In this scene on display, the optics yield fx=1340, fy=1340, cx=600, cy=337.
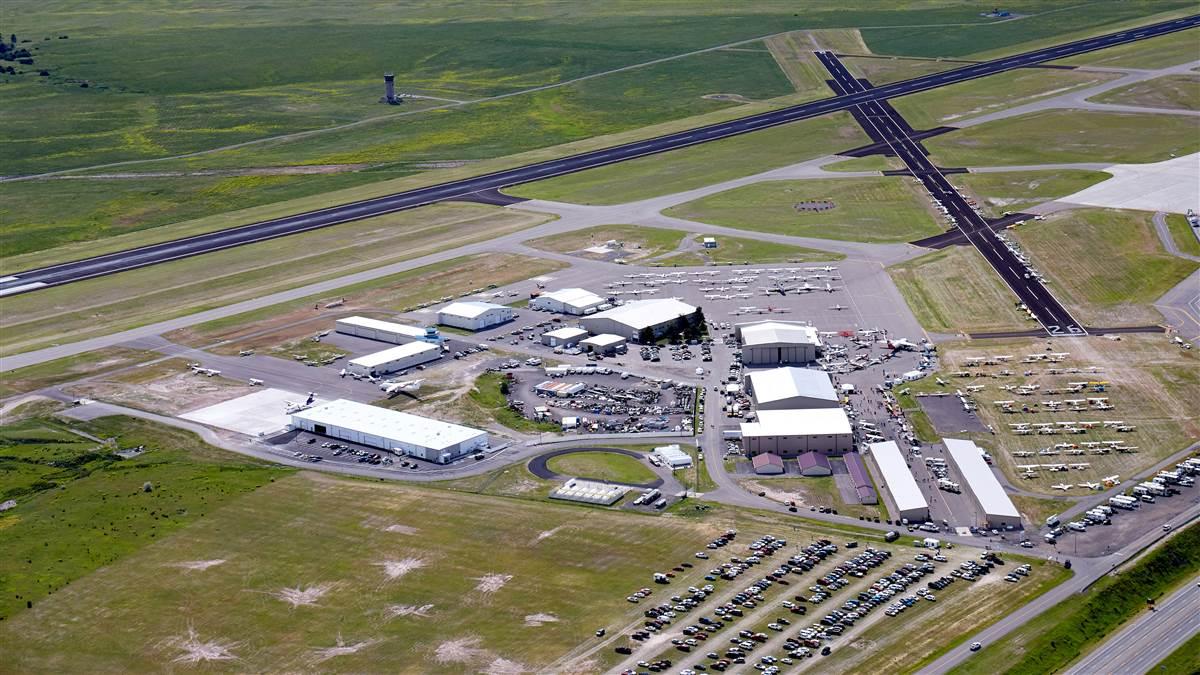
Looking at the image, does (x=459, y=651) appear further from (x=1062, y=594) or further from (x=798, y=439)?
(x=798, y=439)

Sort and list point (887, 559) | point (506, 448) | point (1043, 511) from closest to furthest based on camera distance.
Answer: point (887, 559) < point (1043, 511) < point (506, 448)

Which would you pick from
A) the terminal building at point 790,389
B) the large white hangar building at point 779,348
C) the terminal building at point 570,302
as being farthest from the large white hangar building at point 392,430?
the terminal building at point 570,302

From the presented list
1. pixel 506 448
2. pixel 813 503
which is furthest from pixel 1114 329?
pixel 506 448

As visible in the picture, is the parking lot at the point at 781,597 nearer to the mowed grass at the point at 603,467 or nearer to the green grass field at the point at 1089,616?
the green grass field at the point at 1089,616

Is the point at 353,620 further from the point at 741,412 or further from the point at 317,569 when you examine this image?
the point at 741,412

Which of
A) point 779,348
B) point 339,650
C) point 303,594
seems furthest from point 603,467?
point 339,650

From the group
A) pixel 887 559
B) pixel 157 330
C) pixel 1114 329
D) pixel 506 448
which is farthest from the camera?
pixel 157 330
